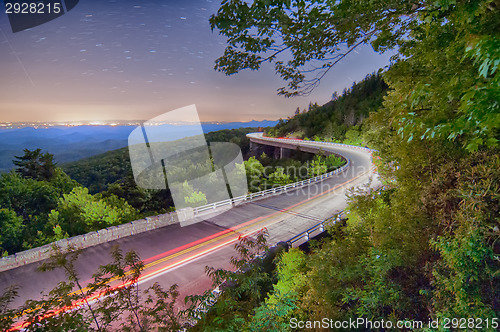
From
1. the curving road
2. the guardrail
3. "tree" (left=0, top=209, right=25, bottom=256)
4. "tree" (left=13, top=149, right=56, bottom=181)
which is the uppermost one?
"tree" (left=13, top=149, right=56, bottom=181)

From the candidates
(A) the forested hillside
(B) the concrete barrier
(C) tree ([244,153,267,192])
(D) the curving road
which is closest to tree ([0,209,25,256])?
(B) the concrete barrier

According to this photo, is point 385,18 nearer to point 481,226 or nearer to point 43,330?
point 481,226

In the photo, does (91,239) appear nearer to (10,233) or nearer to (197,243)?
(197,243)

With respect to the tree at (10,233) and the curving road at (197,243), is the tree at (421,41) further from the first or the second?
the tree at (10,233)

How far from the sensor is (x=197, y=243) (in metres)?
9.49

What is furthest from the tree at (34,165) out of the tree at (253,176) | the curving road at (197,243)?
the curving road at (197,243)

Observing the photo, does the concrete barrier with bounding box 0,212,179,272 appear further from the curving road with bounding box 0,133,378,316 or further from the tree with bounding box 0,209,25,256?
the tree with bounding box 0,209,25,256

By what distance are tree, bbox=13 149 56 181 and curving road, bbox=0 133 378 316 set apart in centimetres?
4369

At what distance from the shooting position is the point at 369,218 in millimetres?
6535

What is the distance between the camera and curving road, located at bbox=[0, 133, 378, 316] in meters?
7.11

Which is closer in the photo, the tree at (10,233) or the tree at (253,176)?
the tree at (10,233)

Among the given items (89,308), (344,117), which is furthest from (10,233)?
(344,117)

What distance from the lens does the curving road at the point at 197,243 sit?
23.3ft

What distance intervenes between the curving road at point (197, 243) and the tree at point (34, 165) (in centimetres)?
4369
